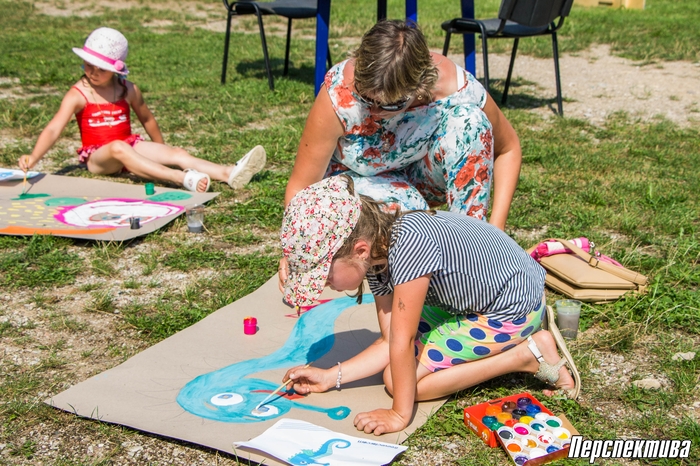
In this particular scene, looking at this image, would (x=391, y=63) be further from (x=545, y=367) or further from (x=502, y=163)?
(x=545, y=367)

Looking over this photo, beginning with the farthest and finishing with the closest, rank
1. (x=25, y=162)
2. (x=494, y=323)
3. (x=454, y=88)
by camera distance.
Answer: (x=25, y=162), (x=454, y=88), (x=494, y=323)

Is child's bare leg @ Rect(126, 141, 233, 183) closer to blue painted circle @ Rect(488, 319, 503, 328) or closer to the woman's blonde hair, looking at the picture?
the woman's blonde hair

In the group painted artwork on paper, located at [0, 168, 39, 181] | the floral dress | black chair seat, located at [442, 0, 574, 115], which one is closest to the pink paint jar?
the floral dress

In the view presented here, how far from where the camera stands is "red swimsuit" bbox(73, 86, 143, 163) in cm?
454

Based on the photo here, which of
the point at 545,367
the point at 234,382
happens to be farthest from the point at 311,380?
the point at 545,367

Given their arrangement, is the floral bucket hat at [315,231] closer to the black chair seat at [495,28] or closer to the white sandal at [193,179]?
the white sandal at [193,179]

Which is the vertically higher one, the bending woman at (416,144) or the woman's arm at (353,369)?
the bending woman at (416,144)

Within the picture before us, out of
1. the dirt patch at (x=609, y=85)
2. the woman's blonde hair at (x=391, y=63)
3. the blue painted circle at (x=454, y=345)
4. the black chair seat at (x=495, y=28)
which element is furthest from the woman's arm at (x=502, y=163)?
the dirt patch at (x=609, y=85)

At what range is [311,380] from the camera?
239 centimetres

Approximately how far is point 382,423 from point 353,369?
306 millimetres

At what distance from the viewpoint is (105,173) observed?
4629mm

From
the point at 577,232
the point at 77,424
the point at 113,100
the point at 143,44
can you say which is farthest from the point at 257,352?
the point at 143,44

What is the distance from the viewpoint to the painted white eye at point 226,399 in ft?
7.66

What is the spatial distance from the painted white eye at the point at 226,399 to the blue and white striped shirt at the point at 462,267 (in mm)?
586
